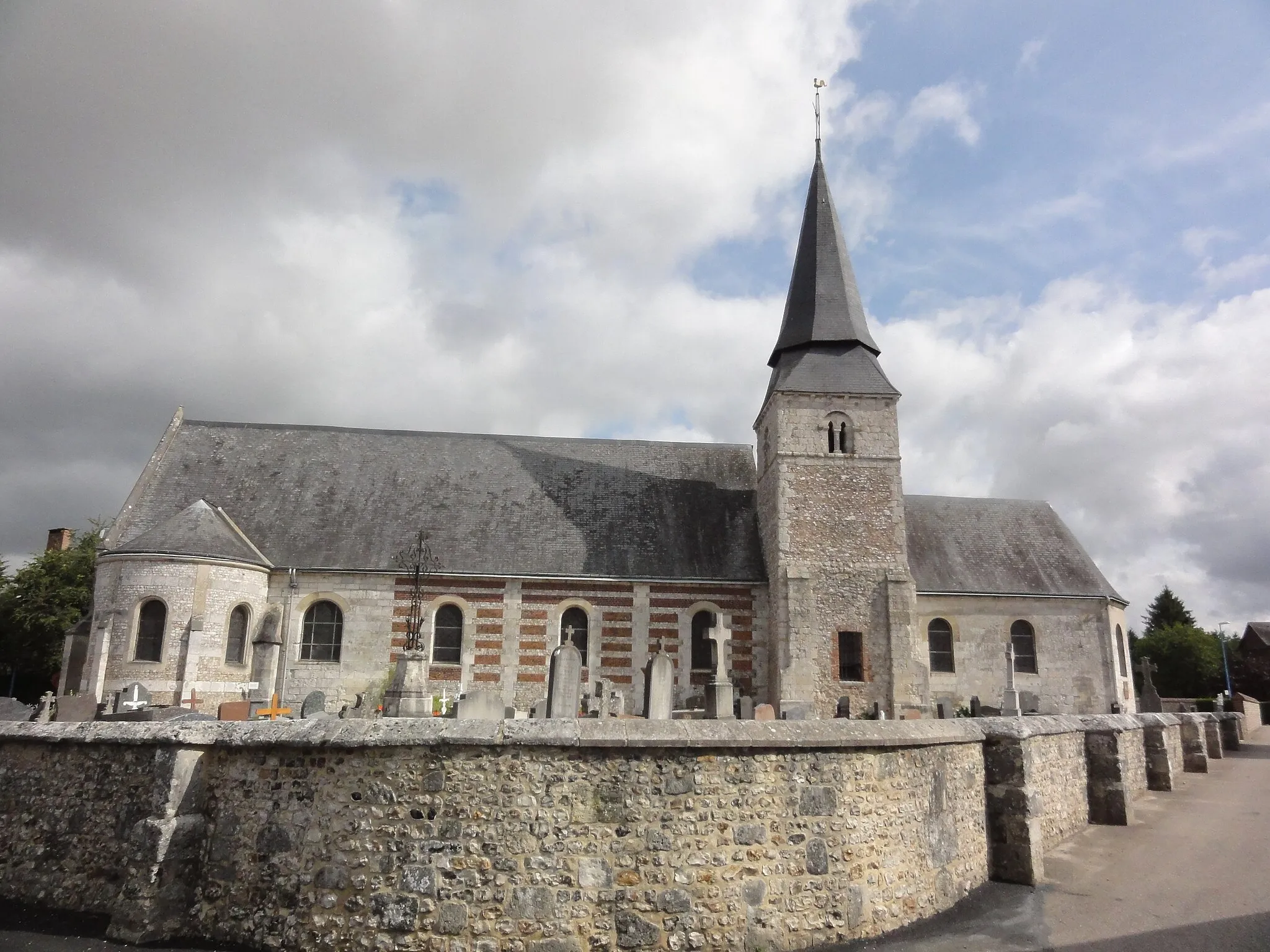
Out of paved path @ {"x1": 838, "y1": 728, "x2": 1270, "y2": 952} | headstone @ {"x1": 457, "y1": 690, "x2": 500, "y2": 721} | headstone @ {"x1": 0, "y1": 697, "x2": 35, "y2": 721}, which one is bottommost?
paved path @ {"x1": 838, "y1": 728, "x2": 1270, "y2": 952}

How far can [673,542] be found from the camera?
23.9 metres

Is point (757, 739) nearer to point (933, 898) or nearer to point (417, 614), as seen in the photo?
point (933, 898)

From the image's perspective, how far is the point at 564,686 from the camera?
11094 mm

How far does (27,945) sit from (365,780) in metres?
3.67

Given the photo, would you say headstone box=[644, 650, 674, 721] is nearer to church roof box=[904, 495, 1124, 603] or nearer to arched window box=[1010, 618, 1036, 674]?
church roof box=[904, 495, 1124, 603]

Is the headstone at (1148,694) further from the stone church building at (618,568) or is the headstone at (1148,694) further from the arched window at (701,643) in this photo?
the arched window at (701,643)

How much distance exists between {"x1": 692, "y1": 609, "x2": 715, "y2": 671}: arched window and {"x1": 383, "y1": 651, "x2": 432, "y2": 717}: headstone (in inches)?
438

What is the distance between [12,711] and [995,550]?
83.0 feet

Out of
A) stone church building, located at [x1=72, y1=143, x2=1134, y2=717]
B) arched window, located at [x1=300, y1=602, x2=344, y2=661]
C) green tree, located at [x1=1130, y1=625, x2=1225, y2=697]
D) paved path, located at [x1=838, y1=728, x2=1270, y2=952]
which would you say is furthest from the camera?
green tree, located at [x1=1130, y1=625, x2=1225, y2=697]

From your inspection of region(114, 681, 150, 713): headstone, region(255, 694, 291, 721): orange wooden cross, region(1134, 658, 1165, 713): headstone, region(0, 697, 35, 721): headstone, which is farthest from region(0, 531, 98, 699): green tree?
region(1134, 658, 1165, 713): headstone

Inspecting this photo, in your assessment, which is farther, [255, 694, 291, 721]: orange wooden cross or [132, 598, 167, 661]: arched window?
[132, 598, 167, 661]: arched window

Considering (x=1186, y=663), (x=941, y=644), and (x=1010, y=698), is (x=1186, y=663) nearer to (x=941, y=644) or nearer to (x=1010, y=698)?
(x=941, y=644)

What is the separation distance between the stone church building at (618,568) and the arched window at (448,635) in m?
0.06

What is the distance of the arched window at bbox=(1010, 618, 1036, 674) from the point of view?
971 inches
